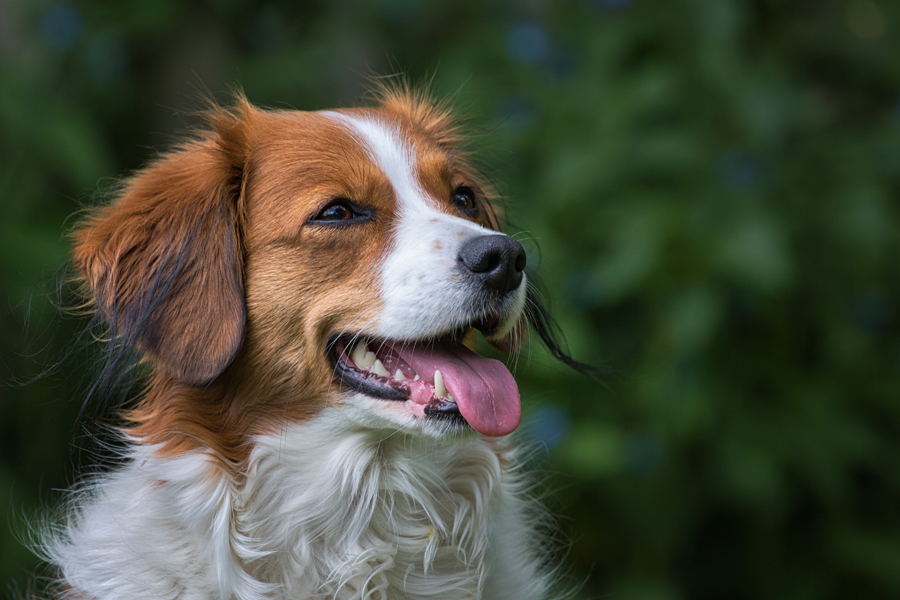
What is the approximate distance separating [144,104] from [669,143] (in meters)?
3.16

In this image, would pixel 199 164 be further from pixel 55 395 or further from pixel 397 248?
pixel 55 395

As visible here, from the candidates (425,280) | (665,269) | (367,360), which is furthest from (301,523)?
(665,269)

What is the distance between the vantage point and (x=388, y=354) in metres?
2.71

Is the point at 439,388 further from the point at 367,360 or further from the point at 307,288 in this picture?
the point at 307,288

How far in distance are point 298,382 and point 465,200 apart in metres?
0.91

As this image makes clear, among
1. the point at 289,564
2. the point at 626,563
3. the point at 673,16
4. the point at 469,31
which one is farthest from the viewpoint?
the point at 469,31

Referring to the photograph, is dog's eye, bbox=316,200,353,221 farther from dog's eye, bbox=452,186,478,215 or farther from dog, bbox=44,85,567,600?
dog's eye, bbox=452,186,478,215

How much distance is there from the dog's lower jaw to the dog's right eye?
56cm

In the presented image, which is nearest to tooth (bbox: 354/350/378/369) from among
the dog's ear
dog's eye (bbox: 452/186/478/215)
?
the dog's ear

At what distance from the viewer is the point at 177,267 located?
269 centimetres

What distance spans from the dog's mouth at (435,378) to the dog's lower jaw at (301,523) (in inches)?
4.6

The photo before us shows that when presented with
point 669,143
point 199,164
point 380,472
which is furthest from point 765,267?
point 199,164

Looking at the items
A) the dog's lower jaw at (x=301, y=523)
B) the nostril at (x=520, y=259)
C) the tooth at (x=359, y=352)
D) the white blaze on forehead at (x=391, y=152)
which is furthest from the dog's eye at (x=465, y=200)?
the dog's lower jaw at (x=301, y=523)

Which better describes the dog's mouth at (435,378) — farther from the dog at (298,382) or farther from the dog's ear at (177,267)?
the dog's ear at (177,267)
